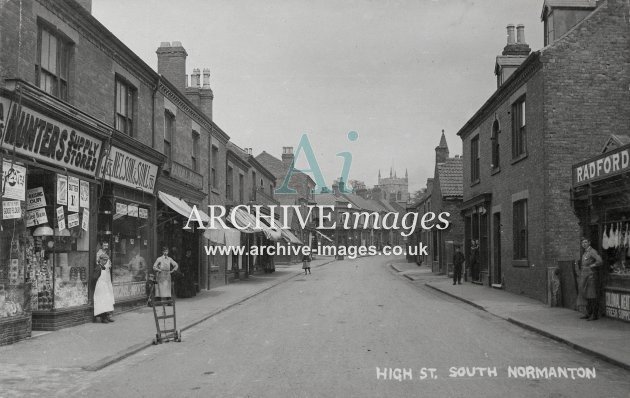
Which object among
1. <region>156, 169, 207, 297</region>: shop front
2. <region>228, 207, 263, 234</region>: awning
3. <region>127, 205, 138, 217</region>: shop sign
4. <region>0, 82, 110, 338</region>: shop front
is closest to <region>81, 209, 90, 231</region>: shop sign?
<region>0, 82, 110, 338</region>: shop front

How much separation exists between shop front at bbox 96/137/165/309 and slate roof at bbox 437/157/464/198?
21.1 m

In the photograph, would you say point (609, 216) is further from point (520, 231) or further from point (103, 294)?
point (103, 294)

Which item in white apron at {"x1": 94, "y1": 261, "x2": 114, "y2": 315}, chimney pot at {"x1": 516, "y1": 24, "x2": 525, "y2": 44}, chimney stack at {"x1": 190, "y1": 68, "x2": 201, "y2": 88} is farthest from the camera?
chimney stack at {"x1": 190, "y1": 68, "x2": 201, "y2": 88}

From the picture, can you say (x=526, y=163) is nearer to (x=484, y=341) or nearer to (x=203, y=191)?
(x=484, y=341)

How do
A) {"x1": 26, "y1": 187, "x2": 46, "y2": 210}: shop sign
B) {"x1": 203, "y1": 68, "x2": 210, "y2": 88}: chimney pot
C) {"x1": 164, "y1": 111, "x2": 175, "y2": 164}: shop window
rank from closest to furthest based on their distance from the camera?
{"x1": 26, "y1": 187, "x2": 46, "y2": 210}: shop sign → {"x1": 164, "y1": 111, "x2": 175, "y2": 164}: shop window → {"x1": 203, "y1": 68, "x2": 210, "y2": 88}: chimney pot

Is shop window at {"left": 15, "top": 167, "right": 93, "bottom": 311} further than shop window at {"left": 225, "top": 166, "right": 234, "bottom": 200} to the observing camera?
No

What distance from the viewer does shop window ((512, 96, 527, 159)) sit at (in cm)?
1911

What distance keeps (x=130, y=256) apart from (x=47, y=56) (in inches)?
228

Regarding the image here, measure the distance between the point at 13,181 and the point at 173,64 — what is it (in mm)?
14011

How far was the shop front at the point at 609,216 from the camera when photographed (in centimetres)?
1234

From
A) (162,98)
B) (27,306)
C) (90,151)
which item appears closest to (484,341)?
(27,306)

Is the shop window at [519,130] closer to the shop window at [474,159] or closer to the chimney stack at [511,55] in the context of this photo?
the chimney stack at [511,55]

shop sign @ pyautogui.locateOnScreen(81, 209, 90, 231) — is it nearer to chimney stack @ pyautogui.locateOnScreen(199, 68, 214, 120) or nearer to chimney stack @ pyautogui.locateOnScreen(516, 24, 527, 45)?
chimney stack @ pyautogui.locateOnScreen(199, 68, 214, 120)

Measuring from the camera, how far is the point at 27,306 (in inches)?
418
